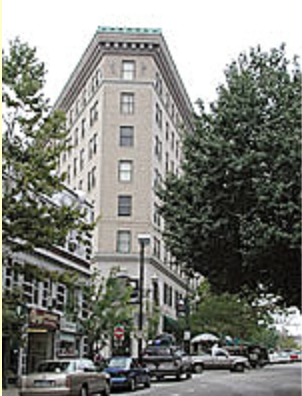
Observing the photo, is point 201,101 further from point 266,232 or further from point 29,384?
point 29,384

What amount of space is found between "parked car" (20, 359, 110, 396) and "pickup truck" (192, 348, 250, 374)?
19.7m

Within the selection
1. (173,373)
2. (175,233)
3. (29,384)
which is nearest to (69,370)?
(29,384)

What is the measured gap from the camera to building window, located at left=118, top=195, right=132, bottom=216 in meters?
54.1

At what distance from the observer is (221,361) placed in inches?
1636

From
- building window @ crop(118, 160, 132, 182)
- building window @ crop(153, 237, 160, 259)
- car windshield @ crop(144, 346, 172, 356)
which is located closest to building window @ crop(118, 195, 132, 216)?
building window @ crop(118, 160, 132, 182)

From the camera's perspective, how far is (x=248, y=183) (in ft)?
50.3

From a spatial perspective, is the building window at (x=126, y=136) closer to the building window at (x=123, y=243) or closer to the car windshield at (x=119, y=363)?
the building window at (x=123, y=243)

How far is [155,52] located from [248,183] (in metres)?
41.7

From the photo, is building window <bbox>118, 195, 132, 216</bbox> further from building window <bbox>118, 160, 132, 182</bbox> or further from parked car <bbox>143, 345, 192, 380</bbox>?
parked car <bbox>143, 345, 192, 380</bbox>

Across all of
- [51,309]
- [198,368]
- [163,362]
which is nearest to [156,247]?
[198,368]

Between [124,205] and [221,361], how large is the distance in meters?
16.5

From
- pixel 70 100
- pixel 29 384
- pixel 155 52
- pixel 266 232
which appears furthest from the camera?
pixel 70 100

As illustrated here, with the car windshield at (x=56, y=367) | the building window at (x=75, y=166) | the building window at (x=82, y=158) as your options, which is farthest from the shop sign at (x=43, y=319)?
the building window at (x=75, y=166)

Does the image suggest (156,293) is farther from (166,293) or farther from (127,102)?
(127,102)
